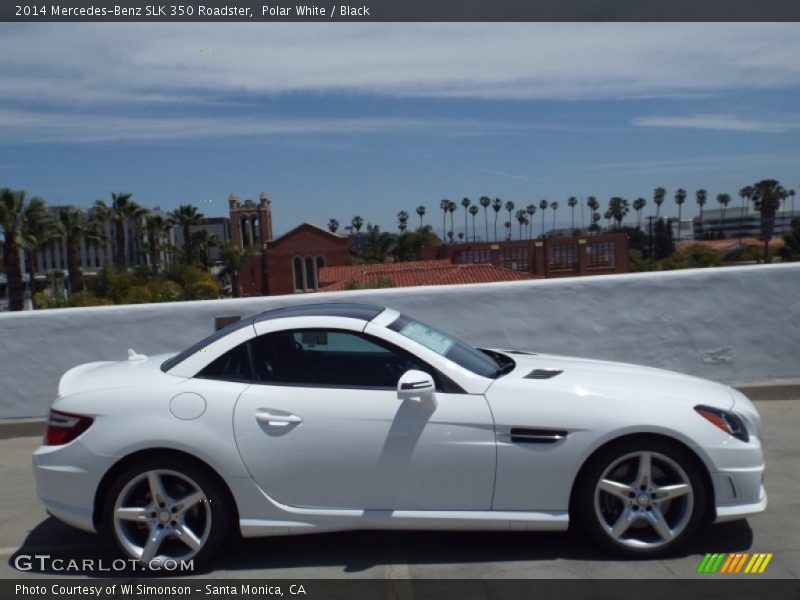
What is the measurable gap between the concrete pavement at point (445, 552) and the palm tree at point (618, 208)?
47180 millimetres

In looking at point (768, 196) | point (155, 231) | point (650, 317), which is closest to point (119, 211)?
point (155, 231)

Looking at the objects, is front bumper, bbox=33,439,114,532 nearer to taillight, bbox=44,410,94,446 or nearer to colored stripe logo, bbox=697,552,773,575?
taillight, bbox=44,410,94,446

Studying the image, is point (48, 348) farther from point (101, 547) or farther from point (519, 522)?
point (519, 522)

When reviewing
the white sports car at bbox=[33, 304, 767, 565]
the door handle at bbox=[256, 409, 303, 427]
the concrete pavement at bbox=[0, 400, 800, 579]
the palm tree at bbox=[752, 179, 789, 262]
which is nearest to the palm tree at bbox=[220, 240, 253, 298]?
the palm tree at bbox=[752, 179, 789, 262]

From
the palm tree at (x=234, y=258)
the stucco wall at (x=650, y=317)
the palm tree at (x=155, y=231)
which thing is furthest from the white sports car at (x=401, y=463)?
the palm tree at (x=155, y=231)

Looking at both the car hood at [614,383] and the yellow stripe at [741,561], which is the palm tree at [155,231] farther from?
the yellow stripe at [741,561]

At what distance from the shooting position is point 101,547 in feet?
16.3

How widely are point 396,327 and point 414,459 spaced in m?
0.86

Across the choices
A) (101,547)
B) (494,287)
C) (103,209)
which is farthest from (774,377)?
(103,209)

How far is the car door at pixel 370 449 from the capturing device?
439cm

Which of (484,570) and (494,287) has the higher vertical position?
(494,287)
